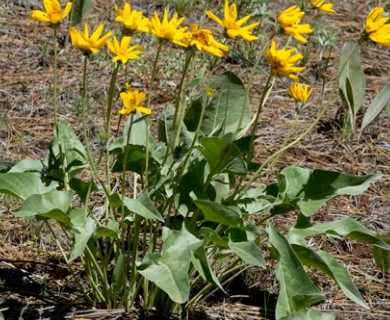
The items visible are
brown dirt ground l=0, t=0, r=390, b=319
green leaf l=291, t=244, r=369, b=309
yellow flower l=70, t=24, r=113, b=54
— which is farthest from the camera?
brown dirt ground l=0, t=0, r=390, b=319

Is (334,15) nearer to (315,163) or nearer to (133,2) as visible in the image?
(133,2)

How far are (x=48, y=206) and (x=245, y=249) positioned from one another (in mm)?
517

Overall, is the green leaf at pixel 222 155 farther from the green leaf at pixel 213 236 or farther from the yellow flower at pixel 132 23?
the yellow flower at pixel 132 23

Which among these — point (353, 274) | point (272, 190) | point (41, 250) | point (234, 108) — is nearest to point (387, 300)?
point (353, 274)

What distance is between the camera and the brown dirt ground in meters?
2.24

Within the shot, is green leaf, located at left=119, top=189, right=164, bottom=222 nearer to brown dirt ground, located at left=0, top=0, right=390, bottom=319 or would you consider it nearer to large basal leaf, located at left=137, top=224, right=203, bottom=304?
large basal leaf, located at left=137, top=224, right=203, bottom=304

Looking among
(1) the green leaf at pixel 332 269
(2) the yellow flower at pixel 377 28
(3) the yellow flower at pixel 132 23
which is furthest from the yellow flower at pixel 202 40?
(1) the green leaf at pixel 332 269

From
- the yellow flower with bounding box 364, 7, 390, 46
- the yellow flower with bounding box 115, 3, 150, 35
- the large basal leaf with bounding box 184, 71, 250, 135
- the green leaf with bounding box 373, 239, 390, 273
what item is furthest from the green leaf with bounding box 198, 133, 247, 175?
the green leaf with bounding box 373, 239, 390, 273

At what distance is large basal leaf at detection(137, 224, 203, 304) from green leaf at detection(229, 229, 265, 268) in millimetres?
98

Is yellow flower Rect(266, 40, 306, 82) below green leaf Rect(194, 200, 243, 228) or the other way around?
the other way around

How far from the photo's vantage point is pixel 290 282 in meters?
1.85

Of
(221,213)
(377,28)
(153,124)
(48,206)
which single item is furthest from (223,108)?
(153,124)

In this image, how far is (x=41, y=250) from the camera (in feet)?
7.84

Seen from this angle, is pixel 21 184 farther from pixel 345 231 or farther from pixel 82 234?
pixel 345 231
